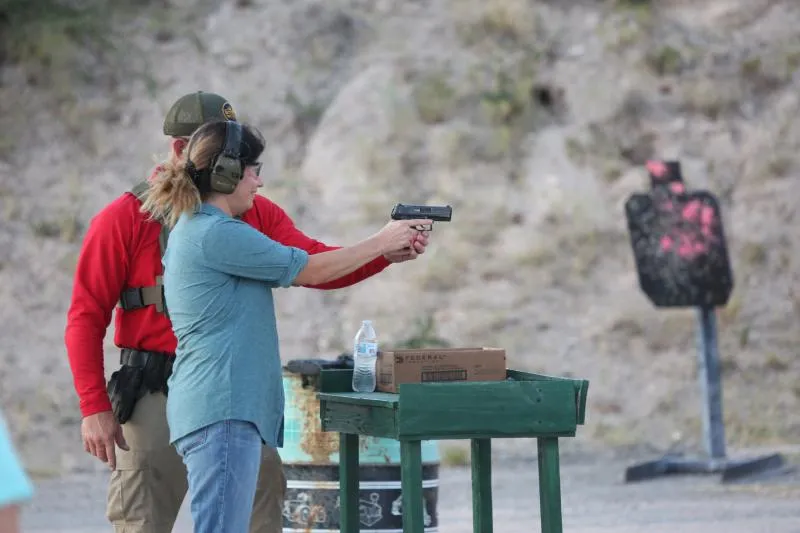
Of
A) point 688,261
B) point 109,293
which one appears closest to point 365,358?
point 109,293

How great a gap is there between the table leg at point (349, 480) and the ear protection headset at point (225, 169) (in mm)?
1322

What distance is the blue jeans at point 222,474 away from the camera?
404 centimetres

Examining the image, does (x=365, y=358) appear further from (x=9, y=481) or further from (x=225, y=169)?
(x=9, y=481)

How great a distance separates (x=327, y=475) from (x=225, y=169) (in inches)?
73.0

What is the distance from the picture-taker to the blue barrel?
550cm

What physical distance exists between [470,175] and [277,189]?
232cm

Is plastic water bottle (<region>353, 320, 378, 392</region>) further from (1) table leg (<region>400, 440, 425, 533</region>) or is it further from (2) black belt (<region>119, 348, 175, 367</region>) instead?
(2) black belt (<region>119, 348, 175, 367</region>)

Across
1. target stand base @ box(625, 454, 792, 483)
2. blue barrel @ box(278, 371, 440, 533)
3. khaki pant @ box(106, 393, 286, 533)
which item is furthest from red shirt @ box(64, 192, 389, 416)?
target stand base @ box(625, 454, 792, 483)

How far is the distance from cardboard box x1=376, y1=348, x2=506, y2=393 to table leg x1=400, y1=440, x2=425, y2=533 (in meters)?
0.33

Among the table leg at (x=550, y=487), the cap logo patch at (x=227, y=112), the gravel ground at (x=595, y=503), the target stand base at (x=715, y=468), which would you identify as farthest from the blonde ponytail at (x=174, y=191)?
the target stand base at (x=715, y=468)

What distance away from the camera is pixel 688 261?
12.0 metres

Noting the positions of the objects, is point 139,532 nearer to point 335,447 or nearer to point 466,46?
point 335,447

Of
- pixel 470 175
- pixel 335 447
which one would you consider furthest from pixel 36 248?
pixel 335 447

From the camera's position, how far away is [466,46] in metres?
17.3
